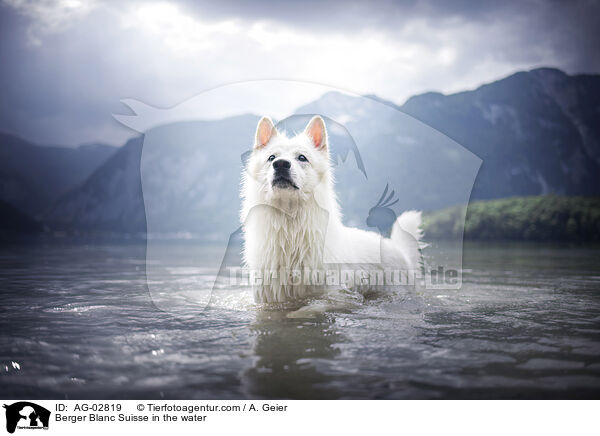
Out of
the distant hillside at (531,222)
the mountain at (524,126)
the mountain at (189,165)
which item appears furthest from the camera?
the distant hillside at (531,222)

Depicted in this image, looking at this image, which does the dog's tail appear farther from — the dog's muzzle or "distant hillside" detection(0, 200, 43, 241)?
"distant hillside" detection(0, 200, 43, 241)

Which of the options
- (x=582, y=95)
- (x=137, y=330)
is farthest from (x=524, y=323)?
(x=582, y=95)

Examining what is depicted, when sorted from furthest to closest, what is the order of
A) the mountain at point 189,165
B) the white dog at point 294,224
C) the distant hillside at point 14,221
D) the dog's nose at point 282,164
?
the distant hillside at point 14,221, the mountain at point 189,165, the white dog at point 294,224, the dog's nose at point 282,164

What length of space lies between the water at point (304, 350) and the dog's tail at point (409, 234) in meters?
0.98

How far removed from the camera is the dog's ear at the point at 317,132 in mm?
5184

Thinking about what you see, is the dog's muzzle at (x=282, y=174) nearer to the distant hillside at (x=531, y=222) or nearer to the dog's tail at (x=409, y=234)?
the dog's tail at (x=409, y=234)

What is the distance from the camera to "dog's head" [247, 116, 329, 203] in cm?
466

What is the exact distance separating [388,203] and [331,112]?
5.43 ft

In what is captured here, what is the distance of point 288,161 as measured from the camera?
4590 millimetres

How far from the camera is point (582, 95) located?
1886 cm

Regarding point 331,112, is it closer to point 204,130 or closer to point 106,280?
point 204,130

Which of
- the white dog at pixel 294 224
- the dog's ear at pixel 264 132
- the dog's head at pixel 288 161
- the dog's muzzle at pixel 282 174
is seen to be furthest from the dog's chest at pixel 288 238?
the dog's ear at pixel 264 132
